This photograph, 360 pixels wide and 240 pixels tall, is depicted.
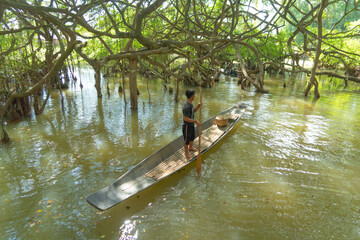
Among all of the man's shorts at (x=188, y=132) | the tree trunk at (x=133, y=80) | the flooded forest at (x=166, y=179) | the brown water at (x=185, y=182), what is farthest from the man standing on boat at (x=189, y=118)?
the tree trunk at (x=133, y=80)

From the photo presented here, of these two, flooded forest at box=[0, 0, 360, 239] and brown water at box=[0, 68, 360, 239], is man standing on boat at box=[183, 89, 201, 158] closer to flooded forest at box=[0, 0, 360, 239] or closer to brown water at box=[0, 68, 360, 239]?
flooded forest at box=[0, 0, 360, 239]

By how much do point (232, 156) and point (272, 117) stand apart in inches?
186

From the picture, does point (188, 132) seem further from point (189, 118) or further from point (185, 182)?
point (185, 182)

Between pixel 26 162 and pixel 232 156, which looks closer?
pixel 26 162

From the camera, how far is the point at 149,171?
467cm

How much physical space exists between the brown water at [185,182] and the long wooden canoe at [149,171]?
0.90ft

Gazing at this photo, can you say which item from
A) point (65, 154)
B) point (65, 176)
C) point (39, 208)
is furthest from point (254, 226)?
point (65, 154)

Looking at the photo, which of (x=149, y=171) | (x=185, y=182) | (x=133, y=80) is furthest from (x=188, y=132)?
(x=133, y=80)

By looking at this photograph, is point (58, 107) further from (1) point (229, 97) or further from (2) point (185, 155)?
(1) point (229, 97)

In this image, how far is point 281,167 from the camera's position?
550cm

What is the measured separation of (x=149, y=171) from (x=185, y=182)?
32.6 inches

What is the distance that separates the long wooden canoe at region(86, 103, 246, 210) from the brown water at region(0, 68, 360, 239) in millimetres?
273

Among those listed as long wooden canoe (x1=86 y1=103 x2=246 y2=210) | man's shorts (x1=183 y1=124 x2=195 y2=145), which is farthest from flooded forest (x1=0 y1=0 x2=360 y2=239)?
man's shorts (x1=183 y1=124 x2=195 y2=145)

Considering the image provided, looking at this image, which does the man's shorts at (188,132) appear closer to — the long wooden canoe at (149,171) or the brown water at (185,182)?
the long wooden canoe at (149,171)
